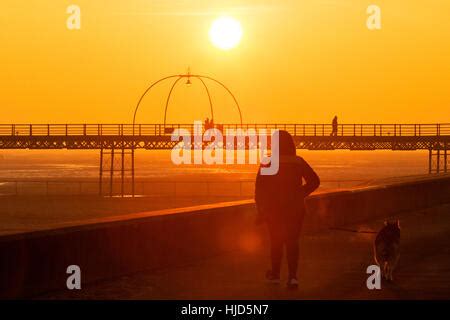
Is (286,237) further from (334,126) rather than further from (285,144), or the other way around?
(334,126)

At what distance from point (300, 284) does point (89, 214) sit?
152 feet

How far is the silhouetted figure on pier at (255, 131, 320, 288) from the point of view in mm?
11648

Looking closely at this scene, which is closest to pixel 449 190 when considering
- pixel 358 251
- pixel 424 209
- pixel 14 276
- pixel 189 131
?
pixel 424 209

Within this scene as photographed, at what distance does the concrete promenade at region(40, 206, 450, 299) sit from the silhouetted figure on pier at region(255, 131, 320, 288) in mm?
369

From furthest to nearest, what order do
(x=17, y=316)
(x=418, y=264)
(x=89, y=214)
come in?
(x=89, y=214) < (x=418, y=264) < (x=17, y=316)

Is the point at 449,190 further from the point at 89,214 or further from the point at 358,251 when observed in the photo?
the point at 89,214

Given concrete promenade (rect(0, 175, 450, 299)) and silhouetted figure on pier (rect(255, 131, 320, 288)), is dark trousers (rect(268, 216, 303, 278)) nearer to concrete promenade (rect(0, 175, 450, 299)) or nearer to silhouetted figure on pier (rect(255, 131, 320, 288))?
silhouetted figure on pier (rect(255, 131, 320, 288))

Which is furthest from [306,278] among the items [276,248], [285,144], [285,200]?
[285,144]

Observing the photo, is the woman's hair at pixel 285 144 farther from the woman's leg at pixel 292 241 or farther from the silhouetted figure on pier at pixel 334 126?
the silhouetted figure on pier at pixel 334 126

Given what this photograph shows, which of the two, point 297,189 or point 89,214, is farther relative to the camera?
point 89,214

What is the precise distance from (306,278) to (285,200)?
1.15 m

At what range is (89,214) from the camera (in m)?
57.4

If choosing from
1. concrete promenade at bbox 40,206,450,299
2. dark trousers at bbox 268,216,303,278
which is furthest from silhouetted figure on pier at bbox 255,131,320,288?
concrete promenade at bbox 40,206,450,299

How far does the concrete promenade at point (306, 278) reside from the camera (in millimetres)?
11062
